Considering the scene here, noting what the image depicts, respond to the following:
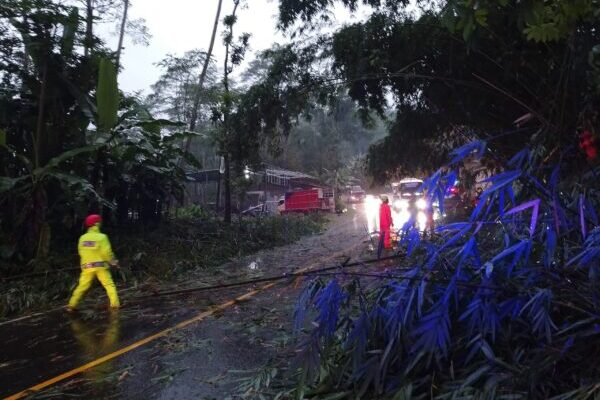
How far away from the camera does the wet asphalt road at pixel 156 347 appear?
448 cm

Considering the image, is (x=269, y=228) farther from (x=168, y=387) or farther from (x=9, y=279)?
(x=168, y=387)

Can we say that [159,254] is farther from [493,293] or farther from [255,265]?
[493,293]

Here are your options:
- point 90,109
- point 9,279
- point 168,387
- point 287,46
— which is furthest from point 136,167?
point 168,387

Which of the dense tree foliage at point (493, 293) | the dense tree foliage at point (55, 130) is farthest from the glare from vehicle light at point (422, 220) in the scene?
the dense tree foliage at point (55, 130)

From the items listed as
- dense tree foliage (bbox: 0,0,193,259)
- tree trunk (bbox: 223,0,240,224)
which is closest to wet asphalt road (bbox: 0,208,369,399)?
dense tree foliage (bbox: 0,0,193,259)

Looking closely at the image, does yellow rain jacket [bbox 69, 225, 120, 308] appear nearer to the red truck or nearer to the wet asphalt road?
the wet asphalt road

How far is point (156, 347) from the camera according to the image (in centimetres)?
567

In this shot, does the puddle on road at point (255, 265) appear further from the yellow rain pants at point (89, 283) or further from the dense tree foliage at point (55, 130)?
the yellow rain pants at point (89, 283)

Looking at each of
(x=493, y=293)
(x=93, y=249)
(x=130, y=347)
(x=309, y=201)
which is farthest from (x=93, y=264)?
(x=309, y=201)

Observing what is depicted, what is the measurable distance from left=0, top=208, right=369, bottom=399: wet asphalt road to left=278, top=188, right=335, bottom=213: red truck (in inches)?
820

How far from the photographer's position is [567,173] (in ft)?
13.3

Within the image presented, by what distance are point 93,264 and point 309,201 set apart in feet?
75.3

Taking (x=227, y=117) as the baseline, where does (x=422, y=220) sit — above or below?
below

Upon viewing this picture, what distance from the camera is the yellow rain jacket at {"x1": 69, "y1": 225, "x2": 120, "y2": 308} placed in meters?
7.64
